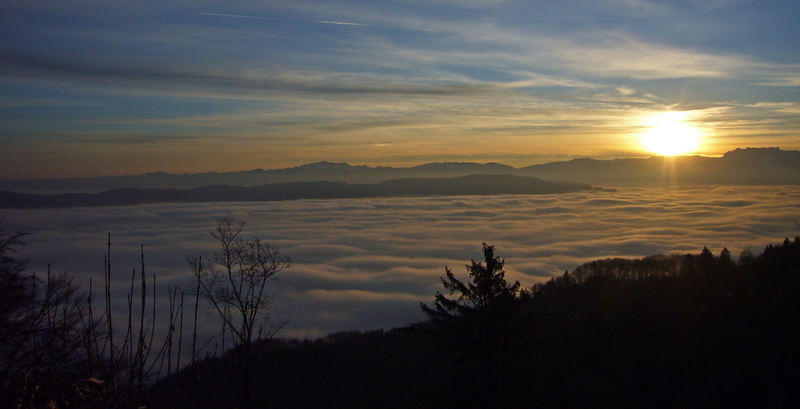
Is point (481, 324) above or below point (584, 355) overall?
above

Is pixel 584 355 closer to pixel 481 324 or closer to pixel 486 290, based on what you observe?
pixel 486 290

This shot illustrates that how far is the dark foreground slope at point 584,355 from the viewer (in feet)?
30.2

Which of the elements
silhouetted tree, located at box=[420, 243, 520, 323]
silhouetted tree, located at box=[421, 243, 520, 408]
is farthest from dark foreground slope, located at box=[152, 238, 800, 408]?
silhouetted tree, located at box=[420, 243, 520, 323]

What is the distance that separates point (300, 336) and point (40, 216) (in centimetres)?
10072

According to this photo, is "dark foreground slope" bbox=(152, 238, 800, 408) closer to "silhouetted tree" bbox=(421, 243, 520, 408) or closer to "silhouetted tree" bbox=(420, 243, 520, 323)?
"silhouetted tree" bbox=(421, 243, 520, 408)

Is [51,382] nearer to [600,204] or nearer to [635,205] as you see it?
[635,205]

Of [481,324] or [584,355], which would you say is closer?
[481,324]

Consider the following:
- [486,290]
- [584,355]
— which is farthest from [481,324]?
[584,355]

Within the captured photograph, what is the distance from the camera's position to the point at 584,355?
29.8m

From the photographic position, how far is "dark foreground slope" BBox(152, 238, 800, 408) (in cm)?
919

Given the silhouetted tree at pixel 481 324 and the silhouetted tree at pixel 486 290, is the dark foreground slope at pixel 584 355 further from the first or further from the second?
the silhouetted tree at pixel 486 290

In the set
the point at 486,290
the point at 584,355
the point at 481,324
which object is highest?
the point at 486,290

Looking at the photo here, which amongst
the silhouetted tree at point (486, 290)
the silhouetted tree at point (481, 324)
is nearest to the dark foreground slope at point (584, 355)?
the silhouetted tree at point (481, 324)

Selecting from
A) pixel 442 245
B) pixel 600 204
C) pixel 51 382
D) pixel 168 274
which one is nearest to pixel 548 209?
pixel 600 204
